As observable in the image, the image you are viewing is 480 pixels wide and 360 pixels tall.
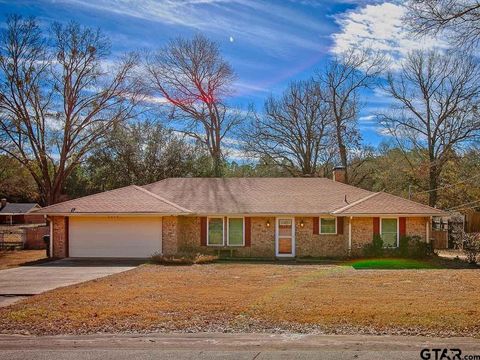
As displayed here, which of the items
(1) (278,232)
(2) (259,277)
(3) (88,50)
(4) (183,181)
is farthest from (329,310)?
(3) (88,50)

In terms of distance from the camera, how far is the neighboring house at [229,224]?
23406 millimetres

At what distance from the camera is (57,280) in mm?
16016

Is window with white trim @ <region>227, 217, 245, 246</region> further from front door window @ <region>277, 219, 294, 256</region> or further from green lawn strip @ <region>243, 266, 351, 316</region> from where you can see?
green lawn strip @ <region>243, 266, 351, 316</region>

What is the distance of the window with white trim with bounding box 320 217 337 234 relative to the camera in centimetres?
2430

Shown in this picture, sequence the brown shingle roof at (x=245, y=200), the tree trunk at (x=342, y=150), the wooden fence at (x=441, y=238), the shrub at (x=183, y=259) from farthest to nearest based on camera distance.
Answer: the tree trunk at (x=342, y=150) → the wooden fence at (x=441, y=238) → the brown shingle roof at (x=245, y=200) → the shrub at (x=183, y=259)

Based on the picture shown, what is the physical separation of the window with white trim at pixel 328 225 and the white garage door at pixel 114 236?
7826 mm

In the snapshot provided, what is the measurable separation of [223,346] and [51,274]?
11.8 m

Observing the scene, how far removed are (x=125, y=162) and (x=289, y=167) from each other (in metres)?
13.7

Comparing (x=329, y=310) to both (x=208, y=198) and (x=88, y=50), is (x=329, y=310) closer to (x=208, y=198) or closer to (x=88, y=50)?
(x=208, y=198)

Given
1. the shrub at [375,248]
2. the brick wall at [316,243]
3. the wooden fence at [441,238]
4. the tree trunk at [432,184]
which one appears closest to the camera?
the shrub at [375,248]

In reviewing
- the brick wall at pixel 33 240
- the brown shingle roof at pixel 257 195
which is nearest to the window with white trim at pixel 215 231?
the brown shingle roof at pixel 257 195

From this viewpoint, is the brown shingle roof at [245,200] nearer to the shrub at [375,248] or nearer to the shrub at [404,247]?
the shrub at [404,247]

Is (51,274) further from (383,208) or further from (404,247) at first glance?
(404,247)

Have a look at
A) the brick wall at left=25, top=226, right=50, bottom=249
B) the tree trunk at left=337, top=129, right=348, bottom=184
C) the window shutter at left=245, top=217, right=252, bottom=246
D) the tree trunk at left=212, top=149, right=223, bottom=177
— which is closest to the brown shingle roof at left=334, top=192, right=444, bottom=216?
the window shutter at left=245, top=217, right=252, bottom=246
